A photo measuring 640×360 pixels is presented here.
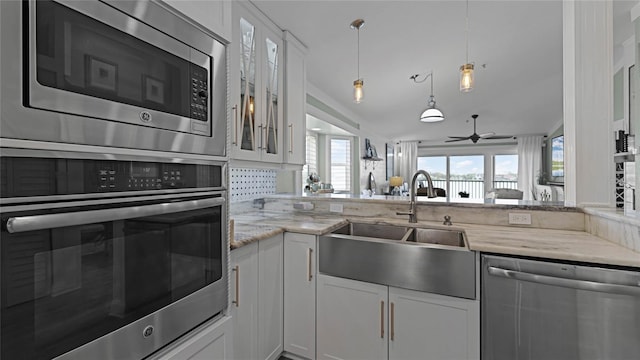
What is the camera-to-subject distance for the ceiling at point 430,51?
7.92ft

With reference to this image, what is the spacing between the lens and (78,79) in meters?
0.67

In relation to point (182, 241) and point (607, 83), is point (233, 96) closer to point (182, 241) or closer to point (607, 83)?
point (182, 241)

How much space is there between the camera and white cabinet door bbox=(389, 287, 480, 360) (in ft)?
4.42

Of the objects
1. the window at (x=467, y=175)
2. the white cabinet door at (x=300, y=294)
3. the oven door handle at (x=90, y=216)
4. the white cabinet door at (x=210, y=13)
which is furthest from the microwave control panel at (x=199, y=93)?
the window at (x=467, y=175)

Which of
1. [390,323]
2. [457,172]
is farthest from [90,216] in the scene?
[457,172]

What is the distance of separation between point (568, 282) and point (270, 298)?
4.84 ft

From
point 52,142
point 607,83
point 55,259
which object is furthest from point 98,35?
point 607,83

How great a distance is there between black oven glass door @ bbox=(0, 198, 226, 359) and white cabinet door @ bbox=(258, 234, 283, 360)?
25.6 inches

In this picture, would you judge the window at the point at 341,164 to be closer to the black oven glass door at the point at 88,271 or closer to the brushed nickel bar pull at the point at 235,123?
the brushed nickel bar pull at the point at 235,123

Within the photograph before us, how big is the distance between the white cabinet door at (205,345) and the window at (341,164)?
4.78 meters

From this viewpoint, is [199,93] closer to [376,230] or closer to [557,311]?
[376,230]

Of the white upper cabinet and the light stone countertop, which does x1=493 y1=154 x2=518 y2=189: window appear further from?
the white upper cabinet

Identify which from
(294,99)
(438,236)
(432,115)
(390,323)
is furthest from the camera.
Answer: (432,115)

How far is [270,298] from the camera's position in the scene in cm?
168
